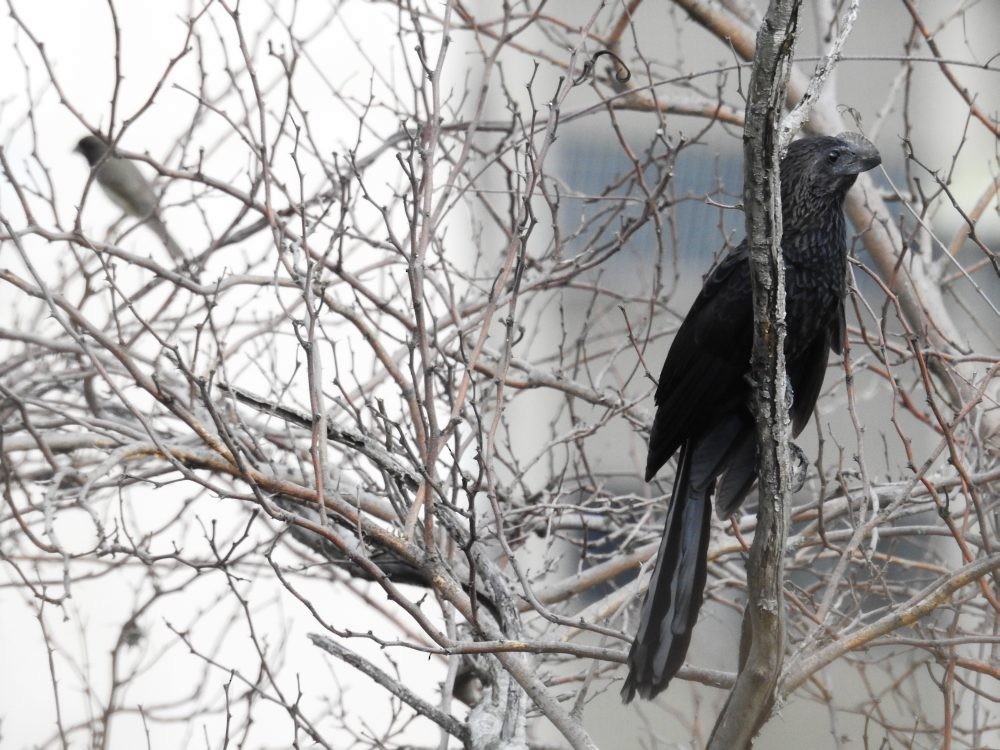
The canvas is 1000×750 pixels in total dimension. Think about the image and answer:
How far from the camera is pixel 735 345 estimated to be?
243 centimetres

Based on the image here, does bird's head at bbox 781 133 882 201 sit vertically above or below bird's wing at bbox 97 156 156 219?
below

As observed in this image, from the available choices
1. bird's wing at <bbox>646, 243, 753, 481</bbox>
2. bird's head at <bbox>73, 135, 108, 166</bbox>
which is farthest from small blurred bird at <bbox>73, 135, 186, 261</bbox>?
bird's wing at <bbox>646, 243, 753, 481</bbox>

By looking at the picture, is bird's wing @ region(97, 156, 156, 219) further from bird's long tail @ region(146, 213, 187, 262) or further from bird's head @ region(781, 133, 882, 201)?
bird's head @ region(781, 133, 882, 201)

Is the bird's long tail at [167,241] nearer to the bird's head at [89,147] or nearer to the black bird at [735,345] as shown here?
the bird's head at [89,147]

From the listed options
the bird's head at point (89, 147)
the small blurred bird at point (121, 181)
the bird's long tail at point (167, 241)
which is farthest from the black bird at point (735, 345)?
the bird's head at point (89, 147)

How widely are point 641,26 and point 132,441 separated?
16.1ft

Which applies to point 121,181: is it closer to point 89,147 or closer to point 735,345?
point 89,147

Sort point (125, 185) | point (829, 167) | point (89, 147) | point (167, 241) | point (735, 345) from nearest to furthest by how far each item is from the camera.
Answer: point (735, 345)
point (829, 167)
point (167, 241)
point (125, 185)
point (89, 147)

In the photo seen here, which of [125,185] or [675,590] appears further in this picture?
[125,185]

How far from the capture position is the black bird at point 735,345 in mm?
2418

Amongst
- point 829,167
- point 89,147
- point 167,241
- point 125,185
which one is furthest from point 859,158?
point 89,147

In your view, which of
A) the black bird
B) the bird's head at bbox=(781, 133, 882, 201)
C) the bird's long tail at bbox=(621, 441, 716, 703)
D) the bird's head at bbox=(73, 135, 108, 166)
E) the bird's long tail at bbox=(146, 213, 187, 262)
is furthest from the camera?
the bird's head at bbox=(73, 135, 108, 166)

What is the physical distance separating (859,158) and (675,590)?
115 centimetres

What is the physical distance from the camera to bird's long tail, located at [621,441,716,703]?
2.15 metres
